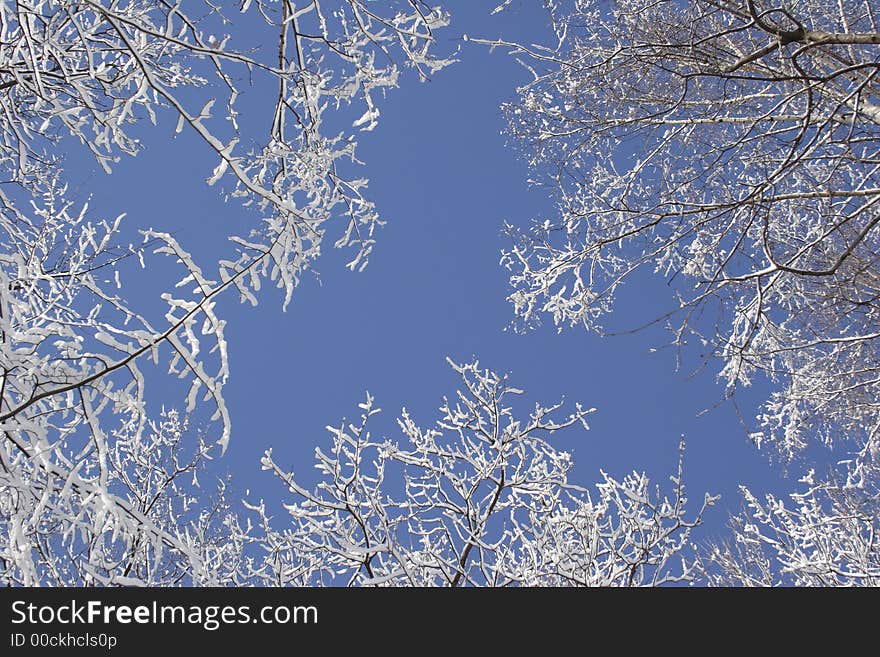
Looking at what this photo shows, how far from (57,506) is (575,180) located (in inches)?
178

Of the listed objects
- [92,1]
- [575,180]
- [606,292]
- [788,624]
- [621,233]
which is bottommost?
[788,624]

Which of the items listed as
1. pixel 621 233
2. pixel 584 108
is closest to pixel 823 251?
pixel 621 233

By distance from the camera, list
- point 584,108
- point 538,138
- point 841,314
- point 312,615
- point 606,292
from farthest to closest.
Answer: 1. point 538,138
2. point 584,108
3. point 606,292
4. point 841,314
5. point 312,615

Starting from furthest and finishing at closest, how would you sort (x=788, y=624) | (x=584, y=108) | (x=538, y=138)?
1. (x=538, y=138)
2. (x=584, y=108)
3. (x=788, y=624)

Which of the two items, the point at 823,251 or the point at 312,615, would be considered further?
the point at 823,251

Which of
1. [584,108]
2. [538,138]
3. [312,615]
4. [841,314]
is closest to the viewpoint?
[312,615]

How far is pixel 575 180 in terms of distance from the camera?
18.0ft

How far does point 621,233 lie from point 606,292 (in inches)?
17.6

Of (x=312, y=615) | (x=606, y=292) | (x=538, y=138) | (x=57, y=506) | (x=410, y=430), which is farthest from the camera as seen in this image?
(x=410, y=430)

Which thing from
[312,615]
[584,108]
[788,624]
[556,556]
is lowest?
[788,624]

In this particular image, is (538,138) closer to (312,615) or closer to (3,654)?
(312,615)

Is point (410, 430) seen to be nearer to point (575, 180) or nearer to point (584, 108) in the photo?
→ point (575, 180)

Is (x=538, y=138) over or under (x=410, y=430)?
over

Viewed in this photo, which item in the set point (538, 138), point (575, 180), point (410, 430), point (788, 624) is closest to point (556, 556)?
point (410, 430)
